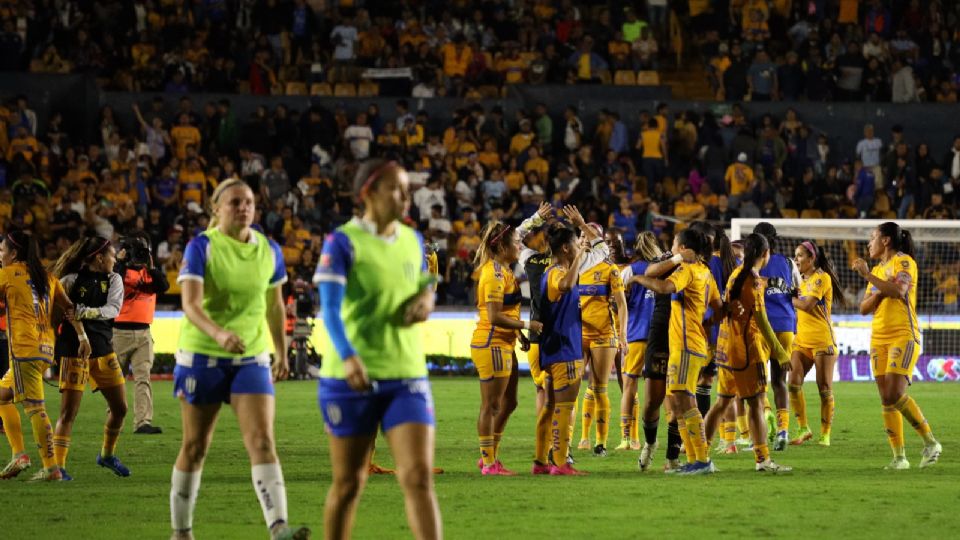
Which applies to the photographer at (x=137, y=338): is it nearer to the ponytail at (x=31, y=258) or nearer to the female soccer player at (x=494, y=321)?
the ponytail at (x=31, y=258)

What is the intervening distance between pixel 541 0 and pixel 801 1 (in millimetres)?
6909

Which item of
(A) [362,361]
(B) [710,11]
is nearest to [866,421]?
(A) [362,361]

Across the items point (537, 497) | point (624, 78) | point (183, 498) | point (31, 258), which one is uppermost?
point (624, 78)

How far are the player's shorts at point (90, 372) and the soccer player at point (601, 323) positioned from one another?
476 centimetres

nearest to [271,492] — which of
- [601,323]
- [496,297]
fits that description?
[496,297]

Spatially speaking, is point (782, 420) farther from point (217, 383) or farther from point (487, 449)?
point (217, 383)

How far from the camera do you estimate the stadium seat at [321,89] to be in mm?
35094

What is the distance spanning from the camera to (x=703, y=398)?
49.8 feet

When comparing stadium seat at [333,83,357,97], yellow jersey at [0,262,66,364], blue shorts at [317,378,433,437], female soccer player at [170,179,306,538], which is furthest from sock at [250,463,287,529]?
stadium seat at [333,83,357,97]

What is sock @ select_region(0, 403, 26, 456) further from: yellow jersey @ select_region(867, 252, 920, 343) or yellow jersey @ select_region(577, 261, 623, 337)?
yellow jersey @ select_region(867, 252, 920, 343)

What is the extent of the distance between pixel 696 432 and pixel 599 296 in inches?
107

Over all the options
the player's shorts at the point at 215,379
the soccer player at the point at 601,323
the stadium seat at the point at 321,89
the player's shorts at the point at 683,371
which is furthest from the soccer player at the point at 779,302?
the stadium seat at the point at 321,89

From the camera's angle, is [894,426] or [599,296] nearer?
[894,426]

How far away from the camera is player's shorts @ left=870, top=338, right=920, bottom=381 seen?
554 inches
